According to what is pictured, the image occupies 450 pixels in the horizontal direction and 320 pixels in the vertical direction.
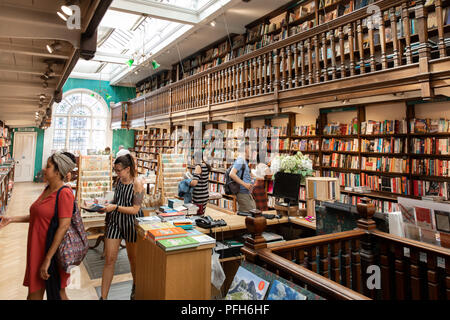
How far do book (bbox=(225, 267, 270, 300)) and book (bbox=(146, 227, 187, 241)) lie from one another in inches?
29.8

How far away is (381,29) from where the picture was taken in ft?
11.2

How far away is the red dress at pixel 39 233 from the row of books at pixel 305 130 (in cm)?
486

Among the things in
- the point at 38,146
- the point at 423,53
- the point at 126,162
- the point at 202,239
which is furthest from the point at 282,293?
the point at 38,146

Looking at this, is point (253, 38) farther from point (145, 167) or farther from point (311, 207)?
point (145, 167)

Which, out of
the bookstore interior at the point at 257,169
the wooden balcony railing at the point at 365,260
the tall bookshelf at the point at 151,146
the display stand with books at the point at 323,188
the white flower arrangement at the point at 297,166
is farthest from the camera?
the tall bookshelf at the point at 151,146

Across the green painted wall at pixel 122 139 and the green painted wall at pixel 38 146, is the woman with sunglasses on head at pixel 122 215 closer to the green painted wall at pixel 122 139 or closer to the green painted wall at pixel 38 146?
the green painted wall at pixel 122 139

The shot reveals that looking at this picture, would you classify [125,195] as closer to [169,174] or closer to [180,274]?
[180,274]

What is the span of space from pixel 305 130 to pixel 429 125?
223cm

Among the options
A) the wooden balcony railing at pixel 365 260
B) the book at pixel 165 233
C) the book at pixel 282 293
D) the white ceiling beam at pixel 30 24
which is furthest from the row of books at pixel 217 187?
the book at pixel 282 293

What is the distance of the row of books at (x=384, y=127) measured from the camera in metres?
4.41

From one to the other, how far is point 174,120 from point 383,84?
610 centimetres

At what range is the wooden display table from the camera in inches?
77.9

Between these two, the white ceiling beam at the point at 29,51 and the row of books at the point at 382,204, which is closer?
the white ceiling beam at the point at 29,51
